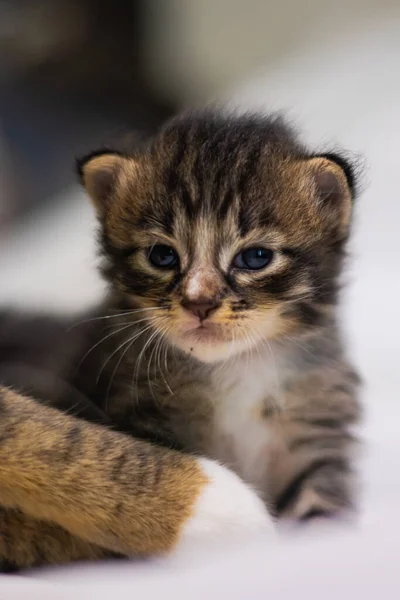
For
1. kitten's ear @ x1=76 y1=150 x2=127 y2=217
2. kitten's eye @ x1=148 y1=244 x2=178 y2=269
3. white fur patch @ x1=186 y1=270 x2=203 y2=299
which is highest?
kitten's ear @ x1=76 y1=150 x2=127 y2=217

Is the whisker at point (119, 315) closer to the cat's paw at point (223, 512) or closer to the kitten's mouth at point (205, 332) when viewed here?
the kitten's mouth at point (205, 332)

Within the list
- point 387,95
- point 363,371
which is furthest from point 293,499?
point 387,95

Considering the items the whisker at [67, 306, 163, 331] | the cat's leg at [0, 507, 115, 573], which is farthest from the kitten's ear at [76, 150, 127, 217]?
the cat's leg at [0, 507, 115, 573]

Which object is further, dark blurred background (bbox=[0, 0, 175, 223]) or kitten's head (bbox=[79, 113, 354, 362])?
dark blurred background (bbox=[0, 0, 175, 223])

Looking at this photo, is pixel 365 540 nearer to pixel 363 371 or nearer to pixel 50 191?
pixel 363 371

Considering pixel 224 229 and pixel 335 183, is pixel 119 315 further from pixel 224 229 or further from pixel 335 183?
pixel 335 183

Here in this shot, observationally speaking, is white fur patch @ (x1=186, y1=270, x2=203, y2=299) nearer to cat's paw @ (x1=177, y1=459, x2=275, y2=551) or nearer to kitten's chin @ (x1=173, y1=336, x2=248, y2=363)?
kitten's chin @ (x1=173, y1=336, x2=248, y2=363)

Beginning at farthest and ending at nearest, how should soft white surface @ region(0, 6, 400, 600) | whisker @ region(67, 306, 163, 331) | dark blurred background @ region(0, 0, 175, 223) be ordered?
dark blurred background @ region(0, 0, 175, 223) → whisker @ region(67, 306, 163, 331) → soft white surface @ region(0, 6, 400, 600)

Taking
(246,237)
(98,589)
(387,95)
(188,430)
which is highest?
(387,95)
